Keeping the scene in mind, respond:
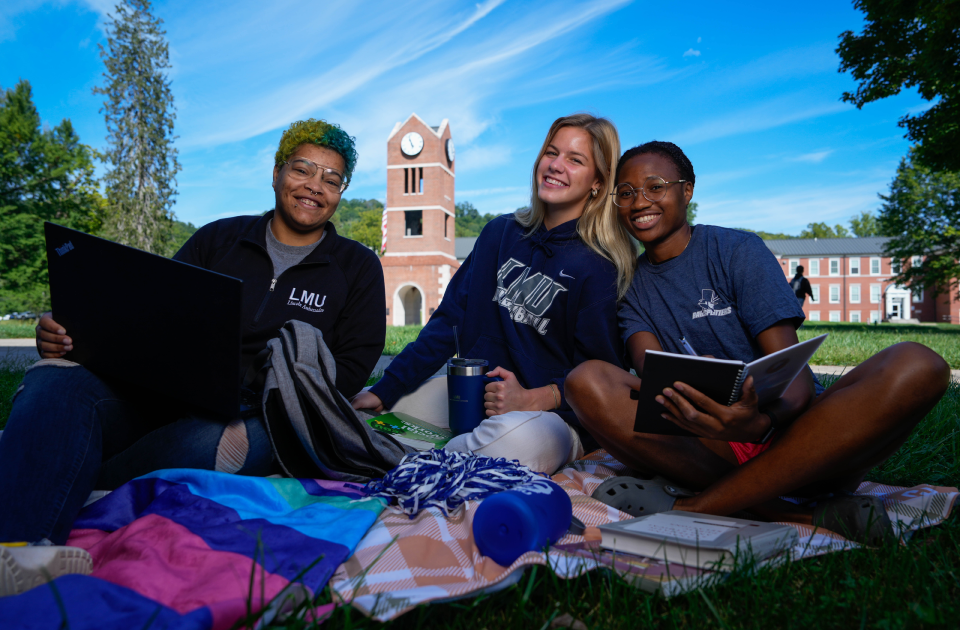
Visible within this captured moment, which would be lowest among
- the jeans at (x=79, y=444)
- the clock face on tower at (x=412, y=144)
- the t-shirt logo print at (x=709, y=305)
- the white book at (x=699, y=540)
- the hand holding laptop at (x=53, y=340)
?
the white book at (x=699, y=540)

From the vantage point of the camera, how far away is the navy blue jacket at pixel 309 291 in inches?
103

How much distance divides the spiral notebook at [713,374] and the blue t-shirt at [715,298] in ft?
1.51

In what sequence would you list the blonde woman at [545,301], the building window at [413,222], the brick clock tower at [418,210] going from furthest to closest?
the building window at [413,222], the brick clock tower at [418,210], the blonde woman at [545,301]

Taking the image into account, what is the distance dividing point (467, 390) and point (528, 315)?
1.75ft

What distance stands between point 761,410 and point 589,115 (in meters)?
1.80

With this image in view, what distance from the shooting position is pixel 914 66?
1113cm

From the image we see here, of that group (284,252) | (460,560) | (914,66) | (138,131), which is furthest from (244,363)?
(138,131)

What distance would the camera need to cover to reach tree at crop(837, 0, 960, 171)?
32.3 feet

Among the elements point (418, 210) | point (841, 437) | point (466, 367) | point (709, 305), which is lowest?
point (841, 437)

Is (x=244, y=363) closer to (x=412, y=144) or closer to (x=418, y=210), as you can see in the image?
(x=418, y=210)

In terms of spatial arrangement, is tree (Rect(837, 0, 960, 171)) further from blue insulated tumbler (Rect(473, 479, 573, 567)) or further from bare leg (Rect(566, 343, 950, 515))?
blue insulated tumbler (Rect(473, 479, 573, 567))

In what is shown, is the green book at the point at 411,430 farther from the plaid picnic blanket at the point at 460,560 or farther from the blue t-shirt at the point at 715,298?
the blue t-shirt at the point at 715,298

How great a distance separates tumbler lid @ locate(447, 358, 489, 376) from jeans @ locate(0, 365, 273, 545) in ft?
2.67

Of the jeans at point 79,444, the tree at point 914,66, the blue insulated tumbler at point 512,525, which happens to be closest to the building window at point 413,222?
the tree at point 914,66
